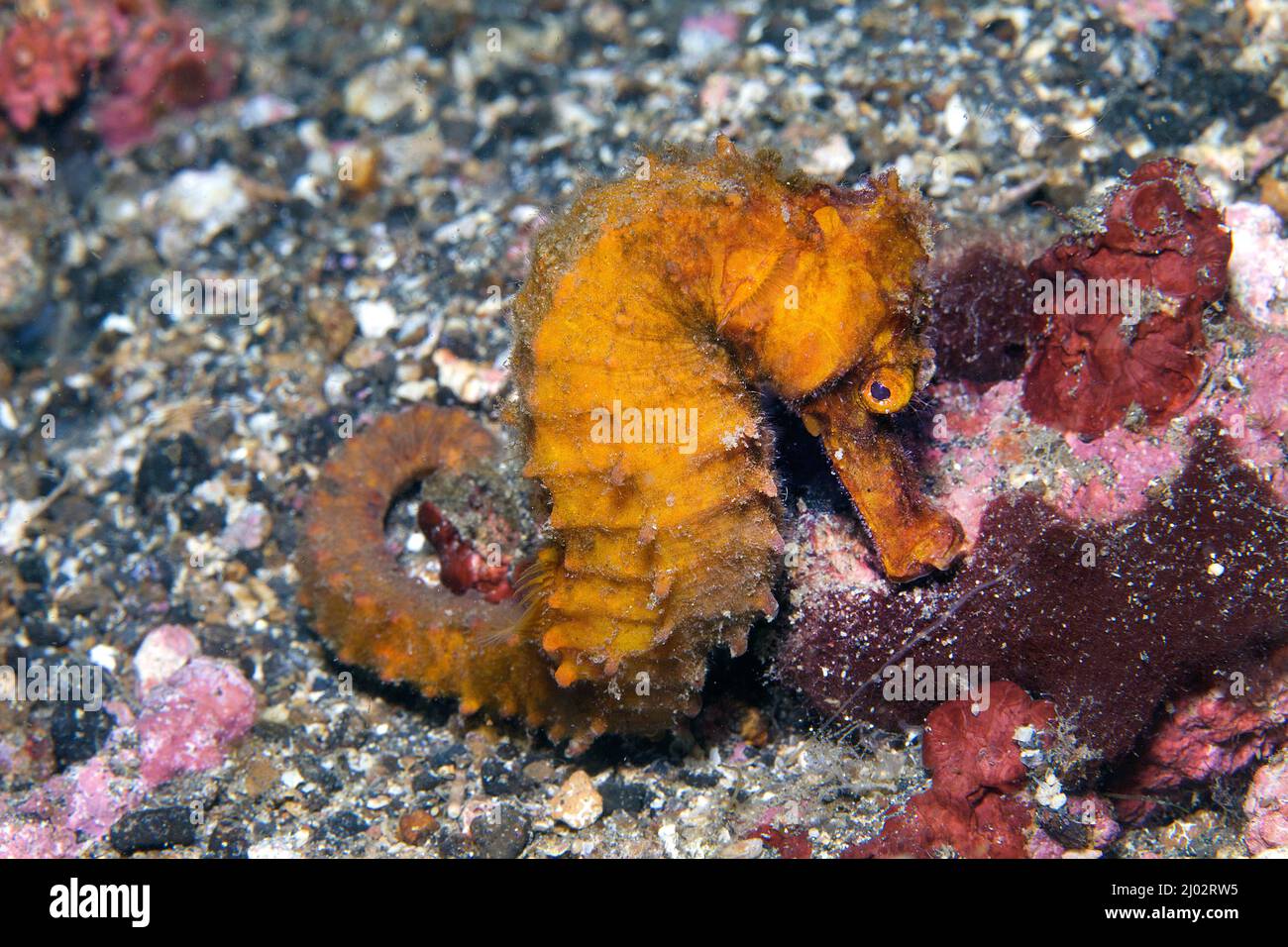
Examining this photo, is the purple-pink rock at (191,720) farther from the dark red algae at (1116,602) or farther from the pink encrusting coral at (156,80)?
the pink encrusting coral at (156,80)

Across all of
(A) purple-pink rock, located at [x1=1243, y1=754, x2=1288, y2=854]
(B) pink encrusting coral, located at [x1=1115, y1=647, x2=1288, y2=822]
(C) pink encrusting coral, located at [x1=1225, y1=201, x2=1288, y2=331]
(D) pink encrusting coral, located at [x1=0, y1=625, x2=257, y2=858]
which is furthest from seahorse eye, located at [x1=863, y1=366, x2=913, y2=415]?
(D) pink encrusting coral, located at [x1=0, y1=625, x2=257, y2=858]

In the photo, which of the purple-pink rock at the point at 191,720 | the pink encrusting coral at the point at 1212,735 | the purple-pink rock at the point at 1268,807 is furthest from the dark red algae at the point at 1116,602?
the purple-pink rock at the point at 191,720

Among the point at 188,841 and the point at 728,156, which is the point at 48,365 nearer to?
the point at 188,841

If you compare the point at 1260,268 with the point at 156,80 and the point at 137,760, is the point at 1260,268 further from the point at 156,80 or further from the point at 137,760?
the point at 156,80

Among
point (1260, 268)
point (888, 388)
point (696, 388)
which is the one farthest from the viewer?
point (1260, 268)

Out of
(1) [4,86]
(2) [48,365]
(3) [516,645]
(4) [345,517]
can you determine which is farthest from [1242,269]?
(1) [4,86]

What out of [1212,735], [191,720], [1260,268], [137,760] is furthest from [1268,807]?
[137,760]

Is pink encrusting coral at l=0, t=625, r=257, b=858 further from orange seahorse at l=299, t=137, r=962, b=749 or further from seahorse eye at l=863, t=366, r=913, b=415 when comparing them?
seahorse eye at l=863, t=366, r=913, b=415

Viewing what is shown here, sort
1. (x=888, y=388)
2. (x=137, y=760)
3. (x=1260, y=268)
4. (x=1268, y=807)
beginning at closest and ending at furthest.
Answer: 1. (x=888, y=388)
2. (x=1268, y=807)
3. (x=1260, y=268)
4. (x=137, y=760)
